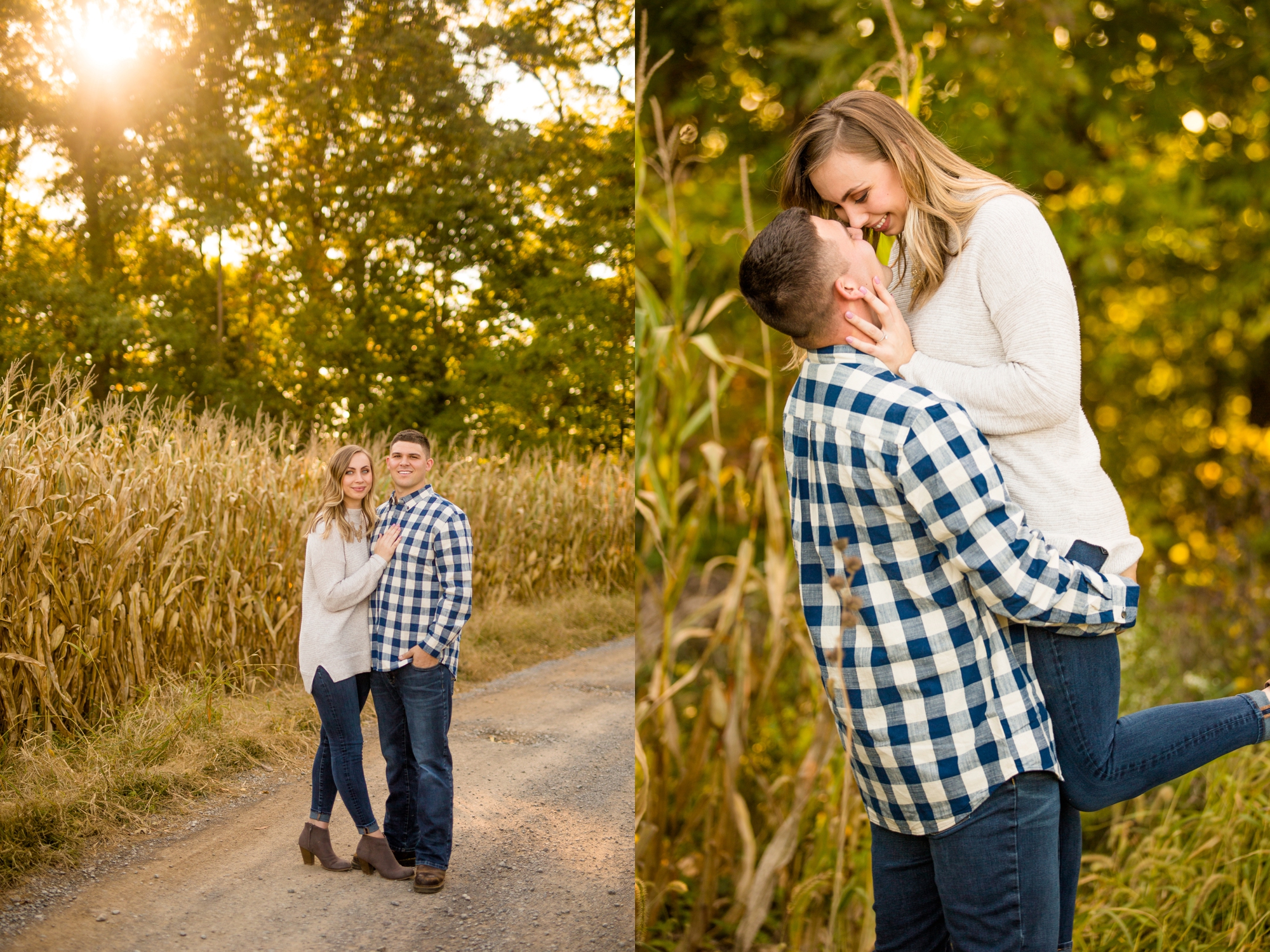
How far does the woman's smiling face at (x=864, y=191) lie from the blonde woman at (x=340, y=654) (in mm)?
1062

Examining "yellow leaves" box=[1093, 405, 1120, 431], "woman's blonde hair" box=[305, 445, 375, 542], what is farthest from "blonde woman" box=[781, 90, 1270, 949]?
"yellow leaves" box=[1093, 405, 1120, 431]

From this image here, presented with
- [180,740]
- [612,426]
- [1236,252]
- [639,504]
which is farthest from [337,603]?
[1236,252]

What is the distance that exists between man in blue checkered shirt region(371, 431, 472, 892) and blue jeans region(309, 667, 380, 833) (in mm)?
49

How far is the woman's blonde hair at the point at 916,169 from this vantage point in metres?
1.04

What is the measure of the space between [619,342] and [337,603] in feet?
2.84

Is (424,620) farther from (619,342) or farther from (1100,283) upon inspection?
(1100,283)

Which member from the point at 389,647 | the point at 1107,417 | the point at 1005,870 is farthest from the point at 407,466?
the point at 1107,417

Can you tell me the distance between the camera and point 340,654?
168 cm

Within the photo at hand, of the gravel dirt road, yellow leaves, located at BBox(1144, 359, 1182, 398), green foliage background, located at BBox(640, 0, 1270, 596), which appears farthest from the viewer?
yellow leaves, located at BBox(1144, 359, 1182, 398)

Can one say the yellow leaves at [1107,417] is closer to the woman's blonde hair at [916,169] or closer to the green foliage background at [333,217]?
the green foliage background at [333,217]

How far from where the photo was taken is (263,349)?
178cm

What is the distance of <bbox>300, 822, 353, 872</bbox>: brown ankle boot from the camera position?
5.37 feet

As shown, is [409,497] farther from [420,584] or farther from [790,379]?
[790,379]

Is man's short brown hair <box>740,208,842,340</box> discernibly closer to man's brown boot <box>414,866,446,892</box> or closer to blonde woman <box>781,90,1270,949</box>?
blonde woman <box>781,90,1270,949</box>
